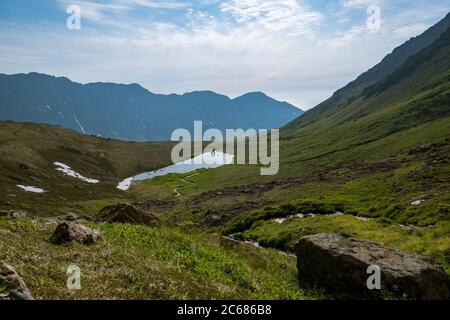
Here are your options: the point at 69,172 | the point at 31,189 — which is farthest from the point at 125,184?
the point at 31,189

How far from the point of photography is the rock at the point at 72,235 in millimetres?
19672

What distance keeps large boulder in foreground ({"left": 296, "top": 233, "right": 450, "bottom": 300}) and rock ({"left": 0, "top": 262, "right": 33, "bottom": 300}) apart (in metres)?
11.7

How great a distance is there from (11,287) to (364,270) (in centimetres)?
1322

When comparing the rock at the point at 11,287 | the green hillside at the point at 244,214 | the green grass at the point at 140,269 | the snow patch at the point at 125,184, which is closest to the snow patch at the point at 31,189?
the green hillside at the point at 244,214

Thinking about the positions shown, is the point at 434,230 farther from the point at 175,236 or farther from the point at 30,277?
the point at 30,277

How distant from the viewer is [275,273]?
2169 cm

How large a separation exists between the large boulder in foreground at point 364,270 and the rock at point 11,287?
11.7 metres

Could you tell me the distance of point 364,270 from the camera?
721 inches

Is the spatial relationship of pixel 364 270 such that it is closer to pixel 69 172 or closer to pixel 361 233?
pixel 361 233

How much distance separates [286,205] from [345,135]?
110m

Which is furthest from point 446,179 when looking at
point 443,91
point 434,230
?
point 443,91

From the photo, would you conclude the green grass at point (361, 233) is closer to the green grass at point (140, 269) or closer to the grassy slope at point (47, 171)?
the green grass at point (140, 269)

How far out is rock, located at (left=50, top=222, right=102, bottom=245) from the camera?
774 inches

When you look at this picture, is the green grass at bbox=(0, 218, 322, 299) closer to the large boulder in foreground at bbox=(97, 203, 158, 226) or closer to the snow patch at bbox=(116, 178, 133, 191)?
the large boulder in foreground at bbox=(97, 203, 158, 226)
